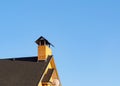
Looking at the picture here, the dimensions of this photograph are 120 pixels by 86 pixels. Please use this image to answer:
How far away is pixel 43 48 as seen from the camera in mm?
37906

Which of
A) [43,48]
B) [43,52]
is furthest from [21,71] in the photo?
[43,48]

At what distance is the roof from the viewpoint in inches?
1307

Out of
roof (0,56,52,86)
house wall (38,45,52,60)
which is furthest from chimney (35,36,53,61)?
roof (0,56,52,86)

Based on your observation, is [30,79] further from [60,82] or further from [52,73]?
[60,82]

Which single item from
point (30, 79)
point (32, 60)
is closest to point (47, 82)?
point (30, 79)

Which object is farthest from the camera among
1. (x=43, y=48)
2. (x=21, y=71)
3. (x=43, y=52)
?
(x=43, y=48)

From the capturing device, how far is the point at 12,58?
130 ft

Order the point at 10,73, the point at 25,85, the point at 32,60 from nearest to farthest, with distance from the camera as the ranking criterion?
the point at 25,85, the point at 10,73, the point at 32,60

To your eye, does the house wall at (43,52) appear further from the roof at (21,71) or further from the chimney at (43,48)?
the roof at (21,71)

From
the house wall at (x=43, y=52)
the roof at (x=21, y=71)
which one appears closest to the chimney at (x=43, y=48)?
the house wall at (x=43, y=52)

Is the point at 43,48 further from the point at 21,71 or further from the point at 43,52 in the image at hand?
the point at 21,71

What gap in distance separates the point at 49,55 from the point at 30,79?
541 cm

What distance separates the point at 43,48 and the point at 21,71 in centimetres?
373

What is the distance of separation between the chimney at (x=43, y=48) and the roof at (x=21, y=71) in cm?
54
